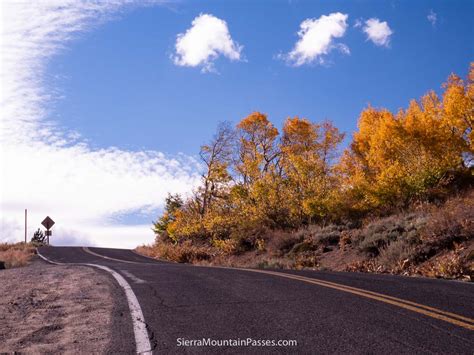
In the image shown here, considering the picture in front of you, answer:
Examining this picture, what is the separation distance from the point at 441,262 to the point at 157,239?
36.6 metres

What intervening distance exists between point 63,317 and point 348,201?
2316cm

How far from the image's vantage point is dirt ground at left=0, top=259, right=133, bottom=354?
564 cm

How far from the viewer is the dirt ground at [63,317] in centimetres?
564

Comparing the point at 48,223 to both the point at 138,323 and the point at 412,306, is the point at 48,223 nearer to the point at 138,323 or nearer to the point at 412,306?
the point at 138,323

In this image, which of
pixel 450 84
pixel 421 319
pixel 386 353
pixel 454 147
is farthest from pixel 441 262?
pixel 450 84

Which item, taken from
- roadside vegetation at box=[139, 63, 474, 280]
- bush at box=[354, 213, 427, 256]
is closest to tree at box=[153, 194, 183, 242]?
roadside vegetation at box=[139, 63, 474, 280]

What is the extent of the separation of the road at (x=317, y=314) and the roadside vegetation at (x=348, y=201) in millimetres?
4726

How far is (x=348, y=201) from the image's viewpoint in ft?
93.0

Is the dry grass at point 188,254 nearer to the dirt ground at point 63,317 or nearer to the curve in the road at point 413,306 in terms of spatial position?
the dirt ground at point 63,317

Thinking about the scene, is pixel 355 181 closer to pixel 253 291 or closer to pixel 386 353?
pixel 253 291

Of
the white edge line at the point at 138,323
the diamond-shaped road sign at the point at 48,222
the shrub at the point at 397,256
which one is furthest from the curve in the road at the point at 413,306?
the diamond-shaped road sign at the point at 48,222

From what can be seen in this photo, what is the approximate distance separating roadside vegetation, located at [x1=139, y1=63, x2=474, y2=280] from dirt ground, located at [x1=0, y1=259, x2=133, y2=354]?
28.3 ft

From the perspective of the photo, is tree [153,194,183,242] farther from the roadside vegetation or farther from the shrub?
the shrub

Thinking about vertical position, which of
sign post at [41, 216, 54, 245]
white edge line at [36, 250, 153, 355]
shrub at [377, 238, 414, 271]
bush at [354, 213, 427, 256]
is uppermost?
sign post at [41, 216, 54, 245]
